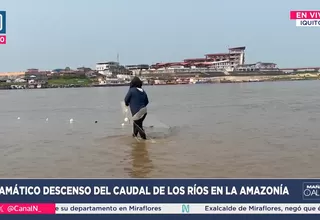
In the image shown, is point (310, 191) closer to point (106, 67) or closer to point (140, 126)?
point (140, 126)

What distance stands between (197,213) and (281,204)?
2.91ft

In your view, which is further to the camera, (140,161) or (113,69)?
(113,69)

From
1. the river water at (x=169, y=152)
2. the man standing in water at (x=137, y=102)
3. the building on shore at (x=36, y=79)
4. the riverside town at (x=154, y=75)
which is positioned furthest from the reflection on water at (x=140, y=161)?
the building on shore at (x=36, y=79)

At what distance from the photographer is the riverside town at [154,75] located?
69144mm

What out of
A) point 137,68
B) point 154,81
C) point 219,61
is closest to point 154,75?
point 154,81

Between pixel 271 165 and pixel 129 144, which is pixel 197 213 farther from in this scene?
pixel 129 144

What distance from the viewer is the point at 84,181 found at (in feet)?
Result: 14.0

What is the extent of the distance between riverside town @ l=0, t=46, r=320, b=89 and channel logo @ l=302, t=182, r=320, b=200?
162 feet

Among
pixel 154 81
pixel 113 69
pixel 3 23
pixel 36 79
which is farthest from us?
pixel 36 79

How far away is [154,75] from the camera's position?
8238cm

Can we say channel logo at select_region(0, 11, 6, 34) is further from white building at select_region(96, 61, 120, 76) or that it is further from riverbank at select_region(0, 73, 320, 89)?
riverbank at select_region(0, 73, 320, 89)

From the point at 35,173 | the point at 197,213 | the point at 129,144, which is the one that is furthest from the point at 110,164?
the point at 197,213

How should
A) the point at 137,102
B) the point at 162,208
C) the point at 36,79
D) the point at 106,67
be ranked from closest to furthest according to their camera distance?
the point at 162,208 → the point at 137,102 → the point at 106,67 → the point at 36,79

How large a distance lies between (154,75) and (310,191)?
258 feet
